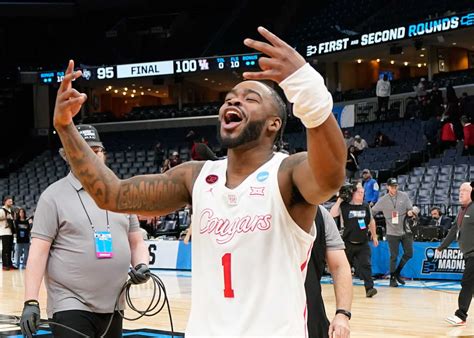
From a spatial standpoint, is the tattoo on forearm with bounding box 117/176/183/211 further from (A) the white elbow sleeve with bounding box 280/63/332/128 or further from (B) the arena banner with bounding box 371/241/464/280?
(B) the arena banner with bounding box 371/241/464/280

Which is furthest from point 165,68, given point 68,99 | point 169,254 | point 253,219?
point 253,219

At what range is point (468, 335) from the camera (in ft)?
31.2

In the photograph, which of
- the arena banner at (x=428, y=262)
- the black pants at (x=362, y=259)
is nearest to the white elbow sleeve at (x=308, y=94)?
the black pants at (x=362, y=259)

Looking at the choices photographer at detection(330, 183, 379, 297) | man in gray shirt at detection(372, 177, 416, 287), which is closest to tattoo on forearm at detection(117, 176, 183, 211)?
photographer at detection(330, 183, 379, 297)

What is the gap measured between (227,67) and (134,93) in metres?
12.3

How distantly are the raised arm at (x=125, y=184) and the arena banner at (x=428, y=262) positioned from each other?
492 inches

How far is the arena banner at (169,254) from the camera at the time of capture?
18969 mm

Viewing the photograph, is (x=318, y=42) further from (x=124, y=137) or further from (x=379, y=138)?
(x=124, y=137)

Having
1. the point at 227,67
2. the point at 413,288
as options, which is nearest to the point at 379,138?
the point at 227,67

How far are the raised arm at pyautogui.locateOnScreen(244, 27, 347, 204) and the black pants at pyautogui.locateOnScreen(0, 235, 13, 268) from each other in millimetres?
18996

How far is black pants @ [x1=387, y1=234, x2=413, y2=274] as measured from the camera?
48.1 feet

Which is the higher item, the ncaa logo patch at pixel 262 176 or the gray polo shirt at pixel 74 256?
the ncaa logo patch at pixel 262 176

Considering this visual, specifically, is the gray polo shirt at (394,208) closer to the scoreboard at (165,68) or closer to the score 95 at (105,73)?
the scoreboard at (165,68)

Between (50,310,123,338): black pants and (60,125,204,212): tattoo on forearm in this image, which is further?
(50,310,123,338): black pants
